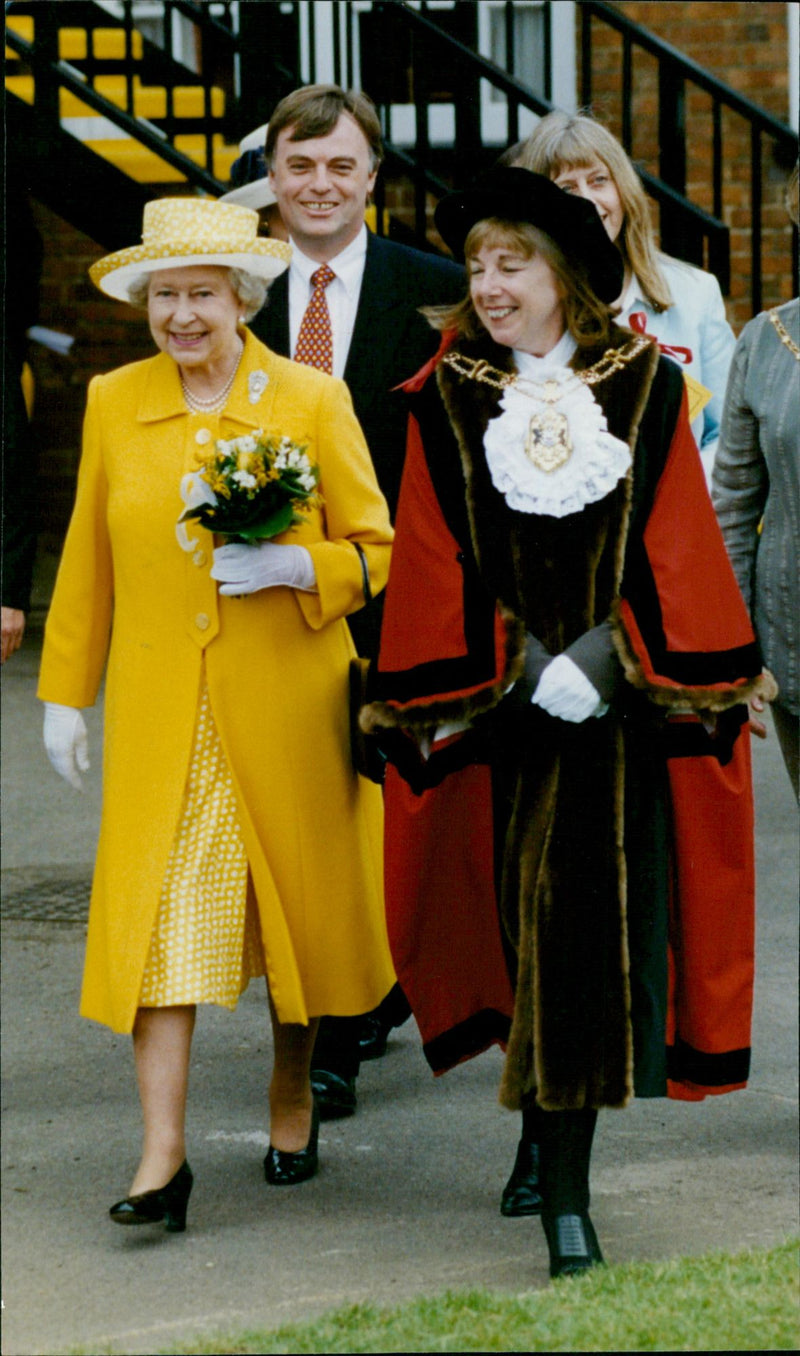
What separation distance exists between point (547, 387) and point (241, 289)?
25.2 inches

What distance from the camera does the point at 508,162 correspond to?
15.0 ft

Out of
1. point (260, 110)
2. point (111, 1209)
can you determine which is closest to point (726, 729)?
point (111, 1209)

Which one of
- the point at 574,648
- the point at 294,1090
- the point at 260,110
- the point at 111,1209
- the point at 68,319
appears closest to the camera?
the point at 574,648

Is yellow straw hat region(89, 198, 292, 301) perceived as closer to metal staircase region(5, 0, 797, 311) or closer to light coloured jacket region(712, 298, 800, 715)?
light coloured jacket region(712, 298, 800, 715)

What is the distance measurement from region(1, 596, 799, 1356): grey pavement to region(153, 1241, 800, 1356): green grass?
117 millimetres

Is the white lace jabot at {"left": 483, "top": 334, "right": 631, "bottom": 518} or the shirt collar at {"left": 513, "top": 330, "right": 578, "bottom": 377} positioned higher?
the shirt collar at {"left": 513, "top": 330, "right": 578, "bottom": 377}

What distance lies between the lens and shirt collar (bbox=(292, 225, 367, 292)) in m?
4.76

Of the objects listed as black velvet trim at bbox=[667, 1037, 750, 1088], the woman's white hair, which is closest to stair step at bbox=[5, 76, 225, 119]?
the woman's white hair

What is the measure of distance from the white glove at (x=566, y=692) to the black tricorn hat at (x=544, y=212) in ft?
2.19

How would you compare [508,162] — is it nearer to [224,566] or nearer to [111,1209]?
[224,566]

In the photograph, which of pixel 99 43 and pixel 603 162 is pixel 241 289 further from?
pixel 99 43

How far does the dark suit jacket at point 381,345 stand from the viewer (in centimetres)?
474

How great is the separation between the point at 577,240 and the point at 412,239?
524cm

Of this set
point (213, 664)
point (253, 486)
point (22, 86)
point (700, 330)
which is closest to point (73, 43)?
point (22, 86)
